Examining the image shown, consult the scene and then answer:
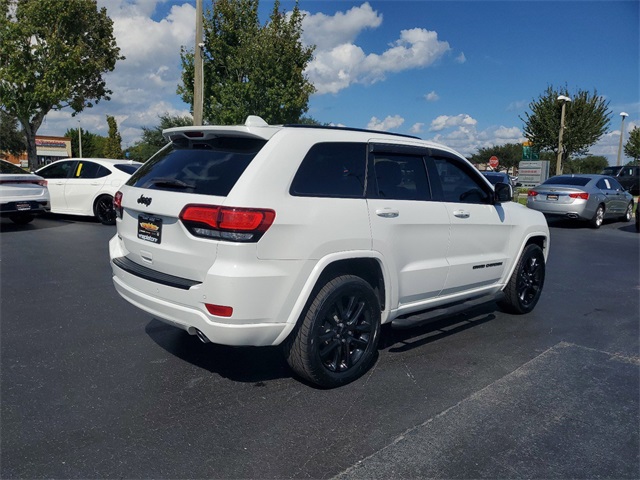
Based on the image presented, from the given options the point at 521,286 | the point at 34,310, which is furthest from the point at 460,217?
the point at 34,310

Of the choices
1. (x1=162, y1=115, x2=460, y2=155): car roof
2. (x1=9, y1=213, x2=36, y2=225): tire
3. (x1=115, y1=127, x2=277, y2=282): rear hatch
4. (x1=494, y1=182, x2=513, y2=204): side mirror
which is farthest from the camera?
(x1=9, y1=213, x2=36, y2=225): tire

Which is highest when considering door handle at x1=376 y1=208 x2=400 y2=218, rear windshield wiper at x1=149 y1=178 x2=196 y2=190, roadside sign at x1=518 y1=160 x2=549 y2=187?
roadside sign at x1=518 y1=160 x2=549 y2=187

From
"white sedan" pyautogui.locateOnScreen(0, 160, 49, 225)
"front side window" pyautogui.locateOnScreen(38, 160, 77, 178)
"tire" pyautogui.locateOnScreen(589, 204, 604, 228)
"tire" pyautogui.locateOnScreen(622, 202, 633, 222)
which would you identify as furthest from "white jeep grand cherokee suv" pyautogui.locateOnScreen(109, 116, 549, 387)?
"tire" pyautogui.locateOnScreen(622, 202, 633, 222)

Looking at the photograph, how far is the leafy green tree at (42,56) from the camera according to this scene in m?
22.4

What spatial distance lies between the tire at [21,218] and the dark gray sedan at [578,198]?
1307 centimetres

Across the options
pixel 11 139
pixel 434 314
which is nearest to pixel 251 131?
pixel 434 314

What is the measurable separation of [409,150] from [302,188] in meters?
1.34

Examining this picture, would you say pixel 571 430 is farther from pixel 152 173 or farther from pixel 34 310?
pixel 34 310

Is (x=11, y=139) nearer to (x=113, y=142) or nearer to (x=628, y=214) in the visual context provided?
(x=113, y=142)

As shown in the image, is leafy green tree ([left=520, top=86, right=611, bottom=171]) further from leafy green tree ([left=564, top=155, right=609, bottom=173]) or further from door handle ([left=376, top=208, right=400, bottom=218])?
door handle ([left=376, top=208, right=400, bottom=218])

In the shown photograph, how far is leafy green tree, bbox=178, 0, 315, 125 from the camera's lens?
2567cm

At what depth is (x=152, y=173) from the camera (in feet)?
13.5

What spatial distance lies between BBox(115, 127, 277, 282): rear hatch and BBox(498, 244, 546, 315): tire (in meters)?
3.40

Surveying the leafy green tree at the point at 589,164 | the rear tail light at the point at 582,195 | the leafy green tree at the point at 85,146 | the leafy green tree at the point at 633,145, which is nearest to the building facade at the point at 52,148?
the leafy green tree at the point at 85,146
